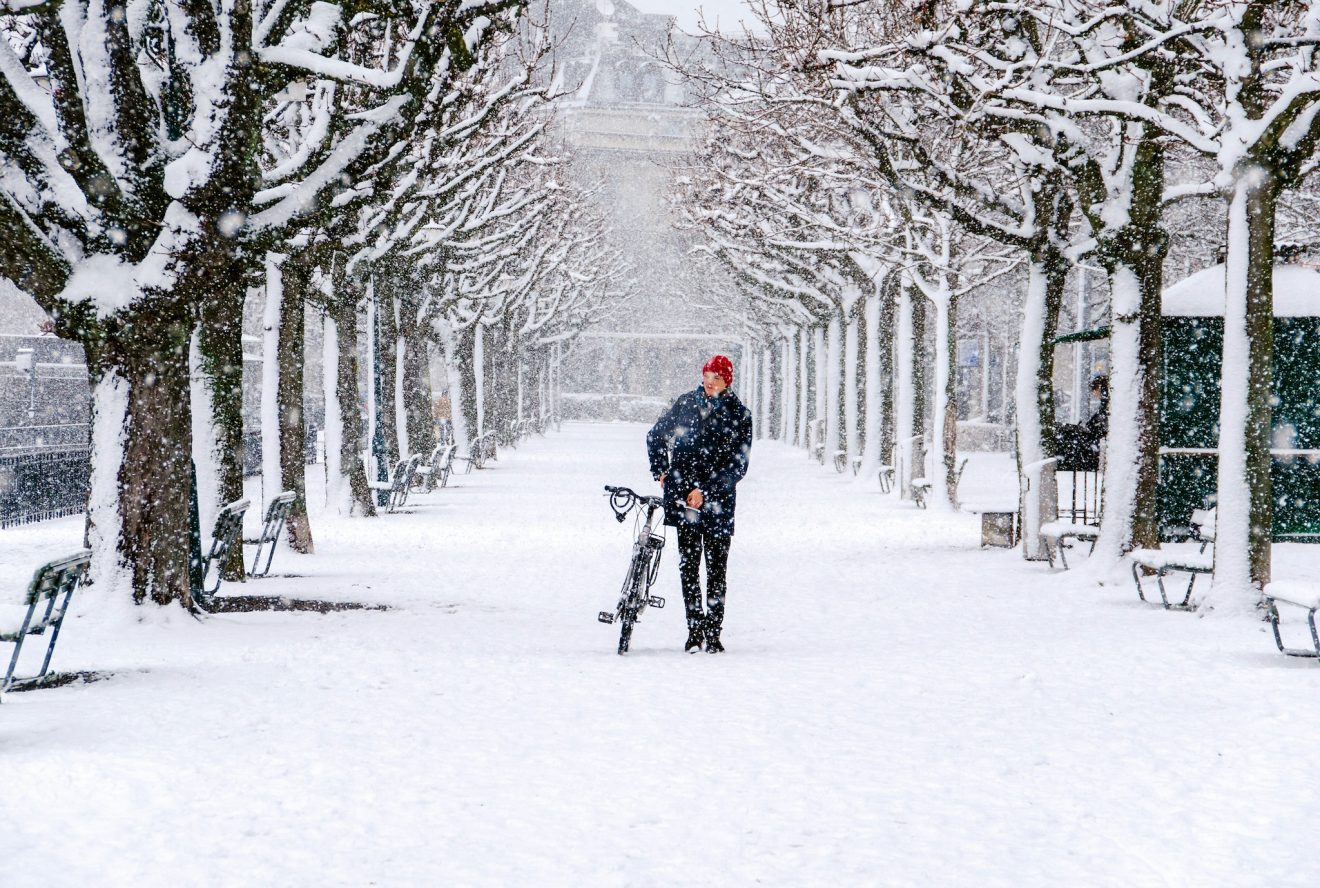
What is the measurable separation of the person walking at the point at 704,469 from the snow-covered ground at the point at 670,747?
26.3 inches

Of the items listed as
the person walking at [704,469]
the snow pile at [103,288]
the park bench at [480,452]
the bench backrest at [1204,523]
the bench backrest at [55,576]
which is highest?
the snow pile at [103,288]

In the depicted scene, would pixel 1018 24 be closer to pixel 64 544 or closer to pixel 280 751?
pixel 280 751

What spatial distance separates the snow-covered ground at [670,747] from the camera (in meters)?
5.21

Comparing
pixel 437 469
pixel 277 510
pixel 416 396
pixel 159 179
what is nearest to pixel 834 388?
pixel 416 396

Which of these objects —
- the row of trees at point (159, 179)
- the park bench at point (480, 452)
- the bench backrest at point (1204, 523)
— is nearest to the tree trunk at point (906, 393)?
the bench backrest at point (1204, 523)

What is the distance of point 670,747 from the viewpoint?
6969 mm

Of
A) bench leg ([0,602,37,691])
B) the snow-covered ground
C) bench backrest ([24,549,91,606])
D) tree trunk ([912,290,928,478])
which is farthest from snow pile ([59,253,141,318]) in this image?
tree trunk ([912,290,928,478])

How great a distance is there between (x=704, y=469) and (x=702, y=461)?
0.05 meters

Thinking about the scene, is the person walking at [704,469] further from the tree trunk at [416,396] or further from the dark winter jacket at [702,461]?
Answer: the tree trunk at [416,396]

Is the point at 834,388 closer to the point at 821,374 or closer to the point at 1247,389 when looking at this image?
the point at 821,374

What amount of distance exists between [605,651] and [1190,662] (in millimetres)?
3589

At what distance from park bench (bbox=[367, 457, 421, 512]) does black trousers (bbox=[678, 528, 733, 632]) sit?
14813 millimetres

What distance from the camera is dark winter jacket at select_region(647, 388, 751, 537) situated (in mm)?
9656

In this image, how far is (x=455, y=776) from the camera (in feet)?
21.0
